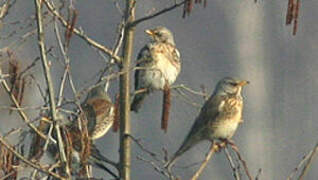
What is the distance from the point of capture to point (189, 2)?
261 inches

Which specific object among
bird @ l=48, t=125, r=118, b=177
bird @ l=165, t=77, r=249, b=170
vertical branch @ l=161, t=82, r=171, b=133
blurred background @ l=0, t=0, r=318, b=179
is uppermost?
blurred background @ l=0, t=0, r=318, b=179

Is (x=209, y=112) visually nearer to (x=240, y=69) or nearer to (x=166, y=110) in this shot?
(x=166, y=110)

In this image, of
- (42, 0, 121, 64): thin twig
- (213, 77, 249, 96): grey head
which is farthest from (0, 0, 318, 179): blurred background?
(42, 0, 121, 64): thin twig

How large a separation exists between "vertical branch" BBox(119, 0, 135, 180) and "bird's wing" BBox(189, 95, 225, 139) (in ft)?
4.51

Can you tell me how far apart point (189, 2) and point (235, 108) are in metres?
2.03

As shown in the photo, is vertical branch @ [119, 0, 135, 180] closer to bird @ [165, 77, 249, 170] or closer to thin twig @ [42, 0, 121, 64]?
thin twig @ [42, 0, 121, 64]

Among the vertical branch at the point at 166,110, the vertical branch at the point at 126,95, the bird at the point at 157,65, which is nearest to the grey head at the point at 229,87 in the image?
the bird at the point at 157,65

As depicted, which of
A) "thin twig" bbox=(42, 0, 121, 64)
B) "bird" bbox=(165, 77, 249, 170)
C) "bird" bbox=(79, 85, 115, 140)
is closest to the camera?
"thin twig" bbox=(42, 0, 121, 64)

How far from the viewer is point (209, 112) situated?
28.1 feet

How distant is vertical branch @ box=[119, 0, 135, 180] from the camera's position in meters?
7.08

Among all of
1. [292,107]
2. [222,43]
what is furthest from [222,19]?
[292,107]

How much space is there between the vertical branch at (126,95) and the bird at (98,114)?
125cm

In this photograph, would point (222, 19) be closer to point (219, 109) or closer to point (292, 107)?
point (292, 107)

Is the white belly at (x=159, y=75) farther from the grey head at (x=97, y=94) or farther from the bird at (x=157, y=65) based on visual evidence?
the grey head at (x=97, y=94)
